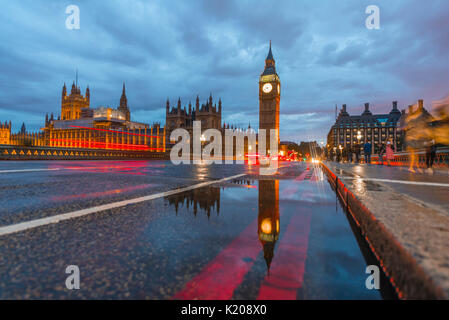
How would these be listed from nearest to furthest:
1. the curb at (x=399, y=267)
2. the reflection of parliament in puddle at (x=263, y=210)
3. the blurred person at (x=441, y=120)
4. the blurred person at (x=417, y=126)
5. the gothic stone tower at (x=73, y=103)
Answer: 1. the curb at (x=399, y=267)
2. the reflection of parliament in puddle at (x=263, y=210)
3. the blurred person at (x=441, y=120)
4. the blurred person at (x=417, y=126)
5. the gothic stone tower at (x=73, y=103)

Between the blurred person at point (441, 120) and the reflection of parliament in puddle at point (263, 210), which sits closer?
the reflection of parliament in puddle at point (263, 210)

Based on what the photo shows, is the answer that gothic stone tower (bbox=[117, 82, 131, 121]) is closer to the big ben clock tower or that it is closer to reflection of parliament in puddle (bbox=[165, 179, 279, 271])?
the big ben clock tower

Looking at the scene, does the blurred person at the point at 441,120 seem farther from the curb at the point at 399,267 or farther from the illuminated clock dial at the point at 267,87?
the illuminated clock dial at the point at 267,87

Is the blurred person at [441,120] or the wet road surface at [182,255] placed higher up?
the blurred person at [441,120]

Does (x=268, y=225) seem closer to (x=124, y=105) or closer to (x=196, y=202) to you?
(x=196, y=202)

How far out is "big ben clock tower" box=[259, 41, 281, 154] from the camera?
323 ft

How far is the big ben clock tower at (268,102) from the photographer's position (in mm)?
98438

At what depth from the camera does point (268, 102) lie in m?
100

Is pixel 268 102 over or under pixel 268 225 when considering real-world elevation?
over

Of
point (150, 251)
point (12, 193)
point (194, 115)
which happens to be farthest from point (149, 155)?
point (194, 115)

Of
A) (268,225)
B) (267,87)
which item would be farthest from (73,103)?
(268,225)

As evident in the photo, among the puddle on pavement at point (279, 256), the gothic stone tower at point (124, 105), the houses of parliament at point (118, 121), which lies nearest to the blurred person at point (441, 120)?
the puddle on pavement at point (279, 256)

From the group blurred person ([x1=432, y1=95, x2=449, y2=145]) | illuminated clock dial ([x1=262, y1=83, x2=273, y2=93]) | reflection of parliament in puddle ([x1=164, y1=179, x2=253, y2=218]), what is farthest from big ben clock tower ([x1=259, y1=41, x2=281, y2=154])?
reflection of parliament in puddle ([x1=164, y1=179, x2=253, y2=218])

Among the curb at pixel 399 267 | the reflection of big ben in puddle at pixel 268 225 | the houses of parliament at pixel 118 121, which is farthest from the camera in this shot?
the houses of parliament at pixel 118 121
